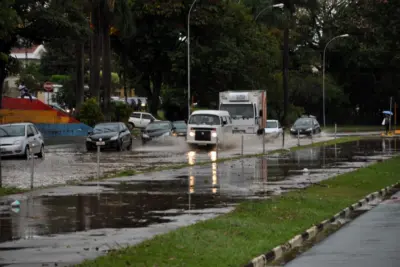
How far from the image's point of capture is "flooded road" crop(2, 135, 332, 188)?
91.7 ft

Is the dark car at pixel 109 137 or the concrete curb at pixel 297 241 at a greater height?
the dark car at pixel 109 137

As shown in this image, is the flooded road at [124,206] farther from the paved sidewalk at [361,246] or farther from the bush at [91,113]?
the bush at [91,113]

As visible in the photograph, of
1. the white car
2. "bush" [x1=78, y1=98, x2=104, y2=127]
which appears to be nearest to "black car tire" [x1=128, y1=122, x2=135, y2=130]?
"bush" [x1=78, y1=98, x2=104, y2=127]

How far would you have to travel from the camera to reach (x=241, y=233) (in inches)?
592

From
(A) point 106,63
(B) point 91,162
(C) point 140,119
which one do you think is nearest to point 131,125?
(C) point 140,119

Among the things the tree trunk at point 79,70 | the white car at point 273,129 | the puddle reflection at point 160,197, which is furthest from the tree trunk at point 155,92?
the puddle reflection at point 160,197

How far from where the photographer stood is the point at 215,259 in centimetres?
1219

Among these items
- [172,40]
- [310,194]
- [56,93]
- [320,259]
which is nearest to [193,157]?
[310,194]

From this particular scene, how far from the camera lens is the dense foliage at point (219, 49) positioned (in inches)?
2153

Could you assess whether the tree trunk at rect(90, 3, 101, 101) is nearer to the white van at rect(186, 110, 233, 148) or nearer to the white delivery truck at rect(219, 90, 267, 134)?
the white delivery truck at rect(219, 90, 267, 134)

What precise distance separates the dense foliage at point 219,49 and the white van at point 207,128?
8.69 m

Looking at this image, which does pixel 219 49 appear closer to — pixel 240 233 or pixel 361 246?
pixel 240 233

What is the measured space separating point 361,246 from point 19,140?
84.3 feet

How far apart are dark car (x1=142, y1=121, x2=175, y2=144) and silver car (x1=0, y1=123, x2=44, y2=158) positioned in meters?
17.0
